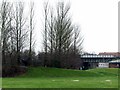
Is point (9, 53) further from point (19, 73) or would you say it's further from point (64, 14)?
point (64, 14)

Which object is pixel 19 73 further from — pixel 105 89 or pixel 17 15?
pixel 105 89

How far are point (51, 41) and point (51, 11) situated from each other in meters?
6.44

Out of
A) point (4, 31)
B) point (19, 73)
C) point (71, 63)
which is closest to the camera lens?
point (19, 73)

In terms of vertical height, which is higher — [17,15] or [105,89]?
[17,15]

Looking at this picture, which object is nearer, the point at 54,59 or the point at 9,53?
the point at 9,53

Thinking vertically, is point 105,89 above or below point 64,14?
below

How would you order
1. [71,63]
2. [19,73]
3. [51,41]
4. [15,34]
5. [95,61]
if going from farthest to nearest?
[95,61], [71,63], [51,41], [15,34], [19,73]

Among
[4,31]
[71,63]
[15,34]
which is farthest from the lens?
[71,63]

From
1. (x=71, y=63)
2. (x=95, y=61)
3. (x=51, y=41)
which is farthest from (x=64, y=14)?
(x=95, y=61)

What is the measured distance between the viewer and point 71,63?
7050 cm

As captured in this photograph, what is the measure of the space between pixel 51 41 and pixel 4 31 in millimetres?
13153

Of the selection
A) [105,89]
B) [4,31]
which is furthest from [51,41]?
[105,89]

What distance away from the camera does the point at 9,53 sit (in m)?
56.7

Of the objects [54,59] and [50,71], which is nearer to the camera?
[50,71]
